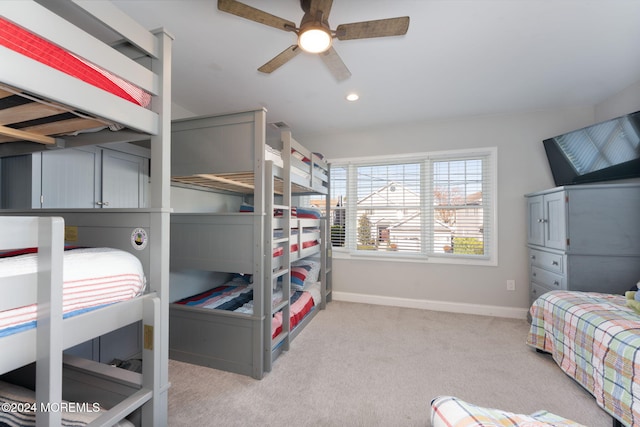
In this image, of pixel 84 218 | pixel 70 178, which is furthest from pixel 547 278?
pixel 70 178

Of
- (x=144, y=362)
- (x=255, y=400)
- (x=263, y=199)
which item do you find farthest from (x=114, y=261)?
(x=255, y=400)

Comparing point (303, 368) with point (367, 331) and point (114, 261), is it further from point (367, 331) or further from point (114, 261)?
point (114, 261)

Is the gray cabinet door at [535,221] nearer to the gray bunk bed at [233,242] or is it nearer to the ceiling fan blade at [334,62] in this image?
the ceiling fan blade at [334,62]

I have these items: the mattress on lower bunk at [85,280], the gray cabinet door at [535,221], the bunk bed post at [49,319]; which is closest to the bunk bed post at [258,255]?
the mattress on lower bunk at [85,280]

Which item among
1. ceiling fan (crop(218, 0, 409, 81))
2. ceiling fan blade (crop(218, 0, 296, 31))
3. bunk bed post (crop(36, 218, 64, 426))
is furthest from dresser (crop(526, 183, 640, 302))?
bunk bed post (crop(36, 218, 64, 426))

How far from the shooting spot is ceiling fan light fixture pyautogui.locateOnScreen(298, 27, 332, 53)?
145 centimetres

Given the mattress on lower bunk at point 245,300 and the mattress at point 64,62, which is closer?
the mattress at point 64,62

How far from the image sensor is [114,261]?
939 millimetres

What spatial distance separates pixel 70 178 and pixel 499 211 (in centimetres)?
411

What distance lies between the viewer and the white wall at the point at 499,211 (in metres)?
3.11

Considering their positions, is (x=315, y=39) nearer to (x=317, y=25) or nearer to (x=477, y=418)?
(x=317, y=25)

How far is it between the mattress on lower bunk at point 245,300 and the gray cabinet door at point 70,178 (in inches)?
44.5

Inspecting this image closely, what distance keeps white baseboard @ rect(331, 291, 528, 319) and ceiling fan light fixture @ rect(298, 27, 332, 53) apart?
3.07 metres

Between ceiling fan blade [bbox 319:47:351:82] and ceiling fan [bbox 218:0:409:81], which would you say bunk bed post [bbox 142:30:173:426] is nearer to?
ceiling fan [bbox 218:0:409:81]
